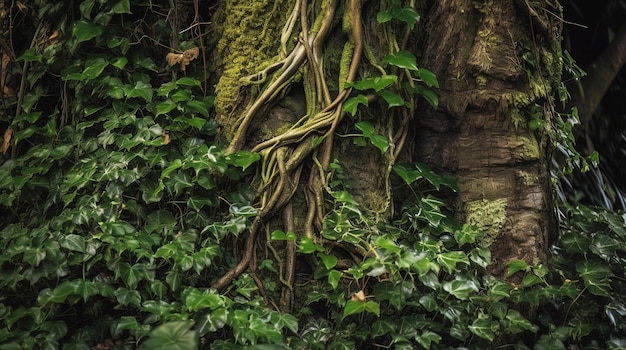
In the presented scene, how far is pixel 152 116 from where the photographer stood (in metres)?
2.43

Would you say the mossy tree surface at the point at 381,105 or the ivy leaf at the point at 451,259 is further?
the mossy tree surface at the point at 381,105

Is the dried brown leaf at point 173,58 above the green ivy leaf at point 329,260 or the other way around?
above

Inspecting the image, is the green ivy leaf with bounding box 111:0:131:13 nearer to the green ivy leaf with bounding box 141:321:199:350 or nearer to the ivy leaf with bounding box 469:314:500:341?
the green ivy leaf with bounding box 141:321:199:350

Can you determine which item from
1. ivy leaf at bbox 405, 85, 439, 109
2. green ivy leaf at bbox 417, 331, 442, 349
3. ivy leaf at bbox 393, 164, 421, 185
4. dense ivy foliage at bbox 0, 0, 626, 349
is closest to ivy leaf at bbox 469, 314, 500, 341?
dense ivy foliage at bbox 0, 0, 626, 349

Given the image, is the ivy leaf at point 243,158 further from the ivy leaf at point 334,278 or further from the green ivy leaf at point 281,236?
the ivy leaf at point 334,278

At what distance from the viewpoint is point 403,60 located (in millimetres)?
2316

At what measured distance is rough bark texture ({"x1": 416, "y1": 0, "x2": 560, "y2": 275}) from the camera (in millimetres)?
2418

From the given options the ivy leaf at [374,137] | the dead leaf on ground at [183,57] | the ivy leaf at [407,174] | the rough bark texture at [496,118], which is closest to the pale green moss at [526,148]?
the rough bark texture at [496,118]

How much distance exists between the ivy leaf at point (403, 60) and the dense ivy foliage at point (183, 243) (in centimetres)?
7

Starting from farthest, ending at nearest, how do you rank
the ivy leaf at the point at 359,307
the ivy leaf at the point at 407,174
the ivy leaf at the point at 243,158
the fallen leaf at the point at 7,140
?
the fallen leaf at the point at 7,140
the ivy leaf at the point at 407,174
the ivy leaf at the point at 243,158
the ivy leaf at the point at 359,307

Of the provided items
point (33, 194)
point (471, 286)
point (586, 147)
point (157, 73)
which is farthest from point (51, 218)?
point (586, 147)

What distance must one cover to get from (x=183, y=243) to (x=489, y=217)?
1.20 meters

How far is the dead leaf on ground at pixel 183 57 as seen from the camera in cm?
254

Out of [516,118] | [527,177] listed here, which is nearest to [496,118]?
[516,118]
